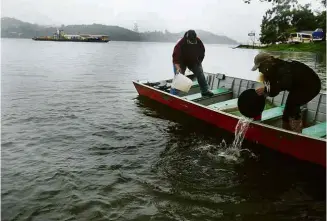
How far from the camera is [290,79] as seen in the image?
5926mm

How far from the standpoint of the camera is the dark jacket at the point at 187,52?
10055mm

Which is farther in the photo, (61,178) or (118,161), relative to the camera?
(118,161)

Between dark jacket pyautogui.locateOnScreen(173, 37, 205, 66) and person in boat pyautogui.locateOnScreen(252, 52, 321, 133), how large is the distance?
4.05m

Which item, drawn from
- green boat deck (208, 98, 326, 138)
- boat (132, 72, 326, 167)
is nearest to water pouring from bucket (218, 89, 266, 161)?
boat (132, 72, 326, 167)

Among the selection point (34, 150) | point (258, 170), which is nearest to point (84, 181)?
point (34, 150)

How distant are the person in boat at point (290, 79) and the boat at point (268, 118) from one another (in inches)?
31.4

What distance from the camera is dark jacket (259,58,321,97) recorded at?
5.93 meters

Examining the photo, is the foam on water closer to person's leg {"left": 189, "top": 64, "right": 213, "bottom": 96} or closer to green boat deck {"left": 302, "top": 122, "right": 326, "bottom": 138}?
green boat deck {"left": 302, "top": 122, "right": 326, "bottom": 138}

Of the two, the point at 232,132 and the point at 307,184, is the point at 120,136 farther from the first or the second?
the point at 307,184

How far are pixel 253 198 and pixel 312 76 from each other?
8.96ft

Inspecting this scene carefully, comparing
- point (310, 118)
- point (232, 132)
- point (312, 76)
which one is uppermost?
point (312, 76)

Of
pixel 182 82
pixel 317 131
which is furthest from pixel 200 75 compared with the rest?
pixel 317 131

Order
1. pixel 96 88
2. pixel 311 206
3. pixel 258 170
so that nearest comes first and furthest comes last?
pixel 311 206 → pixel 258 170 → pixel 96 88

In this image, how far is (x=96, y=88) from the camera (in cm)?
1652
